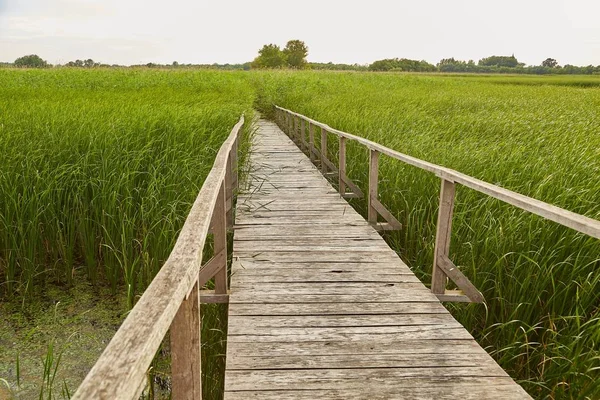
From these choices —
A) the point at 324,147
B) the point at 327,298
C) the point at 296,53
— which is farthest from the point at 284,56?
the point at 327,298

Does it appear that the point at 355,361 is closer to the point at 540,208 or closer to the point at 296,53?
the point at 540,208

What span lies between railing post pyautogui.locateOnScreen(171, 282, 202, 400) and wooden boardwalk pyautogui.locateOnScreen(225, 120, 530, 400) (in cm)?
81

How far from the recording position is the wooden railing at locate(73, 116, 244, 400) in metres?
0.70

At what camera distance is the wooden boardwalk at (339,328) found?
2.12 meters

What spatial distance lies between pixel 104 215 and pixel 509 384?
2990mm

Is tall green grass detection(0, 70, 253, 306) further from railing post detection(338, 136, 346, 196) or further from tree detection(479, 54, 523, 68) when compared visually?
tree detection(479, 54, 523, 68)

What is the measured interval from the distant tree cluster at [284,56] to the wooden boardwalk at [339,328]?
203 feet

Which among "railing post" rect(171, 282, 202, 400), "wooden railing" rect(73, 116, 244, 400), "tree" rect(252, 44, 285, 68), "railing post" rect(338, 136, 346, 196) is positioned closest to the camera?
"wooden railing" rect(73, 116, 244, 400)

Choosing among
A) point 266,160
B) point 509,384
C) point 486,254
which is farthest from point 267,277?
point 266,160

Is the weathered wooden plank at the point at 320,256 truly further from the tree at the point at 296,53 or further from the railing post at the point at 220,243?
the tree at the point at 296,53

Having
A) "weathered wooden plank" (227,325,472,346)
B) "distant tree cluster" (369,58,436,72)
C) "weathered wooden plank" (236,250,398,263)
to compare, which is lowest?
"weathered wooden plank" (236,250,398,263)

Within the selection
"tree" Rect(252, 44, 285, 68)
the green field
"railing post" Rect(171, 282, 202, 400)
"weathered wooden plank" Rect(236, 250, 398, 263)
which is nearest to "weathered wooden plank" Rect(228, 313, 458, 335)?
the green field

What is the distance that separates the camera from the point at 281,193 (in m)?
6.14

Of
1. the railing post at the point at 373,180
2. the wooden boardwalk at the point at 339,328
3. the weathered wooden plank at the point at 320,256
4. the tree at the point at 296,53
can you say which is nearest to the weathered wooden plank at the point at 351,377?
the wooden boardwalk at the point at 339,328
